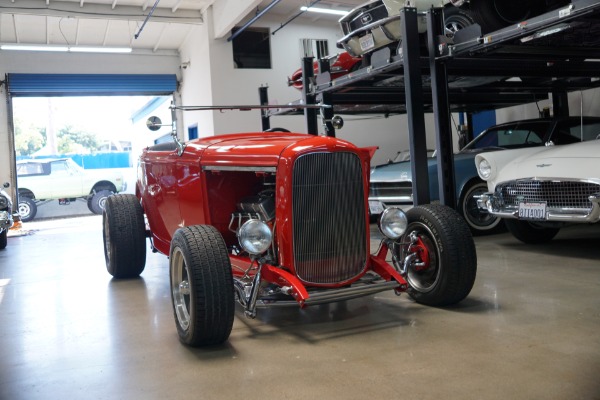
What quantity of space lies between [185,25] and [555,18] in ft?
40.0

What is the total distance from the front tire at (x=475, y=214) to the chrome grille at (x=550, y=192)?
4.53ft

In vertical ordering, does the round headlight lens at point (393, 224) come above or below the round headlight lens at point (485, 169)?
below

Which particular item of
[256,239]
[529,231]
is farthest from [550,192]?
[256,239]

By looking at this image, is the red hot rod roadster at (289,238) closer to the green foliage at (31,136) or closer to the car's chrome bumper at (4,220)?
the car's chrome bumper at (4,220)

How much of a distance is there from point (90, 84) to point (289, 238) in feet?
45.3

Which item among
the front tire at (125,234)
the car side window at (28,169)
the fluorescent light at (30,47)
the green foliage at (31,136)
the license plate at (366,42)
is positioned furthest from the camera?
the green foliage at (31,136)

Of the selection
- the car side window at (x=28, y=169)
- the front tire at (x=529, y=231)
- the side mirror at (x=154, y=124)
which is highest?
the car side window at (x=28, y=169)

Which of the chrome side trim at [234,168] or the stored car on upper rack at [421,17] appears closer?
the chrome side trim at [234,168]

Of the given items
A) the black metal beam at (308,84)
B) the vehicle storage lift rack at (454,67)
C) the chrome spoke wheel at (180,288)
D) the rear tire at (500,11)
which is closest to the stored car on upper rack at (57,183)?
the black metal beam at (308,84)

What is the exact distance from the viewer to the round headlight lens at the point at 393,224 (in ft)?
11.8

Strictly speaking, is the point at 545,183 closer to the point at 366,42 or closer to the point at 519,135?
the point at 519,135

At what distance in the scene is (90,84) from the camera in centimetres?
1543

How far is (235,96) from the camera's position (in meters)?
14.5

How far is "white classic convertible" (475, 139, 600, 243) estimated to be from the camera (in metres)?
4.74
